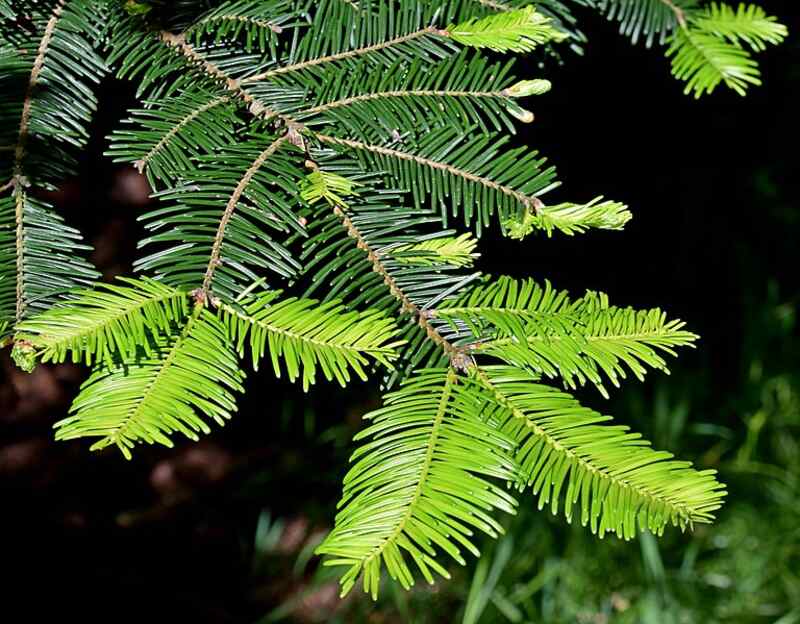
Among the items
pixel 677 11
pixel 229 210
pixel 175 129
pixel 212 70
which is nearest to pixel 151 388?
pixel 229 210

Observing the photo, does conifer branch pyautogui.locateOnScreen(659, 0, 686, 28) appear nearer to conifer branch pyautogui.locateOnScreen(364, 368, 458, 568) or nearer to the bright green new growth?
the bright green new growth

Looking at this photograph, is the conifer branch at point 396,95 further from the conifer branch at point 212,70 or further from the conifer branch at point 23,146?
the conifer branch at point 23,146

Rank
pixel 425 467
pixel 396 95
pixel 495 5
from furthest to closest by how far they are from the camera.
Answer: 1. pixel 495 5
2. pixel 396 95
3. pixel 425 467

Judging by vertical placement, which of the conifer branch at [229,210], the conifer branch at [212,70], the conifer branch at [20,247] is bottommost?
the conifer branch at [20,247]

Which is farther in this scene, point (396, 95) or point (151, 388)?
point (396, 95)

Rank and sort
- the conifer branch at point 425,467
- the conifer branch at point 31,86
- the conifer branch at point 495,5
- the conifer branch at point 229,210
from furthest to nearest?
the conifer branch at point 495,5, the conifer branch at point 31,86, the conifer branch at point 229,210, the conifer branch at point 425,467

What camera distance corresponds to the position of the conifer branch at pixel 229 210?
72 centimetres

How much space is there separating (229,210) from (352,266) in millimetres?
124

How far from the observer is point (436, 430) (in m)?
0.67

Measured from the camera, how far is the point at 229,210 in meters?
0.76

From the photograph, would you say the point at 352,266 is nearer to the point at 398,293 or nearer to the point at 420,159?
the point at 398,293

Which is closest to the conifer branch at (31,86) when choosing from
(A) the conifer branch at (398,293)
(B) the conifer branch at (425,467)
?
(A) the conifer branch at (398,293)

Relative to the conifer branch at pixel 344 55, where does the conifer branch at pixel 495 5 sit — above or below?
above

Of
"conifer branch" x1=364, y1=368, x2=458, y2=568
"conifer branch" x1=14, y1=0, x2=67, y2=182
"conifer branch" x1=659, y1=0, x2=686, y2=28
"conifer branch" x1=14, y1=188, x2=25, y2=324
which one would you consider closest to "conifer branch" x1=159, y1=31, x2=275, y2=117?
"conifer branch" x1=14, y1=0, x2=67, y2=182
